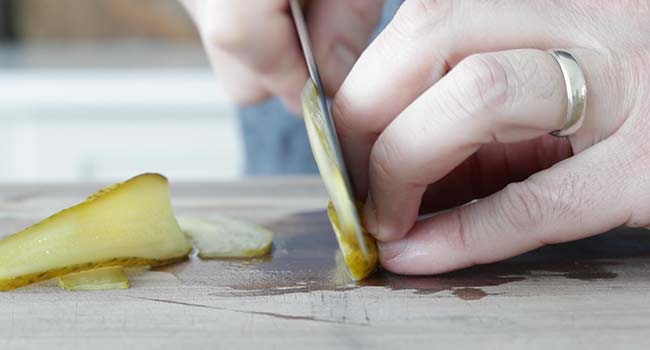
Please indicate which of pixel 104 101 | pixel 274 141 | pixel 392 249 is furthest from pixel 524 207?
pixel 104 101

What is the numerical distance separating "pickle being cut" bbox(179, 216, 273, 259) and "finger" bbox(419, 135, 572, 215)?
175 mm

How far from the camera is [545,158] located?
0.88m

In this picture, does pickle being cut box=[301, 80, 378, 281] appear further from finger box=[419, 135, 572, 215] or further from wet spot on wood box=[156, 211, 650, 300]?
finger box=[419, 135, 572, 215]

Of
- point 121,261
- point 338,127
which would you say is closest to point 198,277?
point 121,261

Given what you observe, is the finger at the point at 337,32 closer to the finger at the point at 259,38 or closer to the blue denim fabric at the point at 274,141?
the finger at the point at 259,38

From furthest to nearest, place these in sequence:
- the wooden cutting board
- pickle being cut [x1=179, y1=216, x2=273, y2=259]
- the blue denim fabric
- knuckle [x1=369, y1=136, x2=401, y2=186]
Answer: the blue denim fabric < pickle being cut [x1=179, y1=216, x2=273, y2=259] < knuckle [x1=369, y1=136, x2=401, y2=186] < the wooden cutting board

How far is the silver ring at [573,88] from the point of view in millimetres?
698

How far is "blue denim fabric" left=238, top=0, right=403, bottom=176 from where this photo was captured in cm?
166

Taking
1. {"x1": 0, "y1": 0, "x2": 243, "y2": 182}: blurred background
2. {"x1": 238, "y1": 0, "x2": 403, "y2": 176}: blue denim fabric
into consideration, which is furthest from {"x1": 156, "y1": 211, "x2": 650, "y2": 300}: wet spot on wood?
{"x1": 0, "y1": 0, "x2": 243, "y2": 182}: blurred background

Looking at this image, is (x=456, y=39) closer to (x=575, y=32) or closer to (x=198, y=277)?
(x=575, y=32)

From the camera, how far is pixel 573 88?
0.70 meters

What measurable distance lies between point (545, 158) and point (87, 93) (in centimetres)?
168

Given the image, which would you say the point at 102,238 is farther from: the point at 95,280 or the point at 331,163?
the point at 331,163

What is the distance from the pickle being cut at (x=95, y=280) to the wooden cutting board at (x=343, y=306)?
0.04 ft
